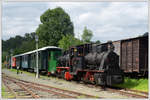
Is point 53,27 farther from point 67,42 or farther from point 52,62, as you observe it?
point 52,62

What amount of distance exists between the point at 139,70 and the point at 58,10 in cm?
3667

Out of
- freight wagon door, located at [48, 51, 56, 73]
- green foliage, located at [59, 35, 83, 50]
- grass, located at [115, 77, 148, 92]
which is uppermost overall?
green foliage, located at [59, 35, 83, 50]

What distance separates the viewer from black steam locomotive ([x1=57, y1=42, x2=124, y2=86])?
530 inches

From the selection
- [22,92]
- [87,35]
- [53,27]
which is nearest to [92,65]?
[22,92]

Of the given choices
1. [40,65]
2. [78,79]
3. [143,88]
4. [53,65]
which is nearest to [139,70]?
[143,88]

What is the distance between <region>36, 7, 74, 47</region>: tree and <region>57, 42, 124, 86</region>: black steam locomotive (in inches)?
1095

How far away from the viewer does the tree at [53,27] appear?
46.2 m

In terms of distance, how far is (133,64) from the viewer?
1583 centimetres

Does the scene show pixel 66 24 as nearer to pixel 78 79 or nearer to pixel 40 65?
pixel 40 65

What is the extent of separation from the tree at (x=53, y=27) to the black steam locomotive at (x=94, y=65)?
27.8 metres

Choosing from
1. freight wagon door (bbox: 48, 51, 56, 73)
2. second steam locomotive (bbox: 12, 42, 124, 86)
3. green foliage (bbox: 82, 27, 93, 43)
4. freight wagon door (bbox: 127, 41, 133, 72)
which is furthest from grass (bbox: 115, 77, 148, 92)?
green foliage (bbox: 82, 27, 93, 43)

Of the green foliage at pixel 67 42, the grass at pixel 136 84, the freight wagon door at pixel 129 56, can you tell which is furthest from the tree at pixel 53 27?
the grass at pixel 136 84

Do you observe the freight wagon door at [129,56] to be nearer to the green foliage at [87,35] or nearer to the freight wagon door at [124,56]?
the freight wagon door at [124,56]

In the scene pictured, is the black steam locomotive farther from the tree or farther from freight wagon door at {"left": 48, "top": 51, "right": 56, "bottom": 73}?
the tree
